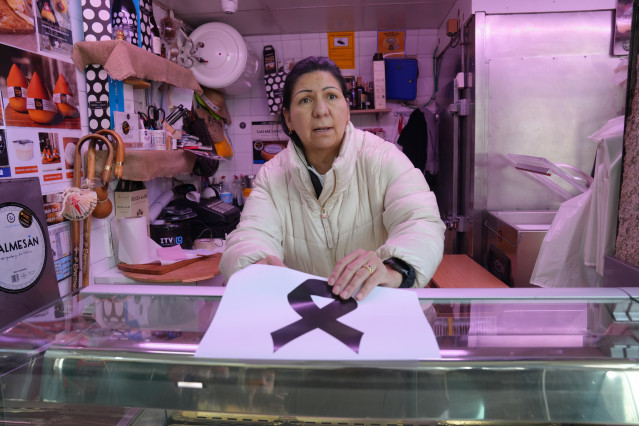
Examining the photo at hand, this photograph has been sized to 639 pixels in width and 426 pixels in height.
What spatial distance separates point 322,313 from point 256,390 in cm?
15

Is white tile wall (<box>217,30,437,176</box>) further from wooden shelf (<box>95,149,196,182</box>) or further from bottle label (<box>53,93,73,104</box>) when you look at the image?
bottle label (<box>53,93,73,104</box>)

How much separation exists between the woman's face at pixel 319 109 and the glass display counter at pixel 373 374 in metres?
0.94

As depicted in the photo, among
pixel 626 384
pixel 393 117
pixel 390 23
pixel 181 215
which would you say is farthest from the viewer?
pixel 393 117

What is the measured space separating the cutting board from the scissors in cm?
95

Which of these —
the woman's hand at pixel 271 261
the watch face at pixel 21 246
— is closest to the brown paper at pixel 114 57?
the watch face at pixel 21 246

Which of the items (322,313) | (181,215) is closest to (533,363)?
(322,313)

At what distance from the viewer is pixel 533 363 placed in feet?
1.74

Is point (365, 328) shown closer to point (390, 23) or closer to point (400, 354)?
point (400, 354)

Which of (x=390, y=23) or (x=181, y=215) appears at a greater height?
(x=390, y=23)

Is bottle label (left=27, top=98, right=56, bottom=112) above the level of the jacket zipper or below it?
above

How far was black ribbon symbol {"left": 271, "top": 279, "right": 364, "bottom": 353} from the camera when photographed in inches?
22.5

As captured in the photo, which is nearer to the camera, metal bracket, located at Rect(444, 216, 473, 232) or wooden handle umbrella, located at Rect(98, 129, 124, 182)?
wooden handle umbrella, located at Rect(98, 129, 124, 182)

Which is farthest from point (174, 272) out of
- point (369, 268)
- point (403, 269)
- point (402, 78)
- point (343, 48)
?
point (343, 48)

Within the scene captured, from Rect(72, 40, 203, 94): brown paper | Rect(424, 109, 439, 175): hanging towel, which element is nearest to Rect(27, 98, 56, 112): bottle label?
Rect(72, 40, 203, 94): brown paper
